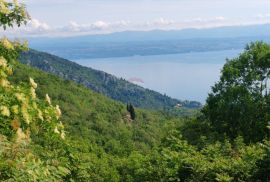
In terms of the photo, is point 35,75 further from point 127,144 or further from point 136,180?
point 136,180

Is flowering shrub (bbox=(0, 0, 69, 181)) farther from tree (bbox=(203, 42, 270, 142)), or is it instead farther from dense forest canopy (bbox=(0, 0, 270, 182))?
tree (bbox=(203, 42, 270, 142))

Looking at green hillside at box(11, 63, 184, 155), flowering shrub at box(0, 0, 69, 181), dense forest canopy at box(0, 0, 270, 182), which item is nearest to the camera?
flowering shrub at box(0, 0, 69, 181)

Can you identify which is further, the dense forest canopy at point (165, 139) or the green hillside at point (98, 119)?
the green hillside at point (98, 119)

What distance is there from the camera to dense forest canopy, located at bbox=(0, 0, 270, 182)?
5973 millimetres

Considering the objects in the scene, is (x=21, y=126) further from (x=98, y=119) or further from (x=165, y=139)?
(x=98, y=119)

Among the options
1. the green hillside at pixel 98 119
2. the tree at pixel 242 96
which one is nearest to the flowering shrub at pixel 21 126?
the tree at pixel 242 96

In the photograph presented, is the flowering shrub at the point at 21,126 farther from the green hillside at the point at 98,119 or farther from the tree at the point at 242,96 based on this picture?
the green hillside at the point at 98,119

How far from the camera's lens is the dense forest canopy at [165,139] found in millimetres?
5973

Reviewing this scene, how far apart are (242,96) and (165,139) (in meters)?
7.80

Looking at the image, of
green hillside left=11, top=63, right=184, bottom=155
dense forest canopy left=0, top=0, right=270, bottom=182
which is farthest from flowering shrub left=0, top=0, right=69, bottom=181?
green hillside left=11, top=63, right=184, bottom=155

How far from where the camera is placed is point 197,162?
14.3 metres

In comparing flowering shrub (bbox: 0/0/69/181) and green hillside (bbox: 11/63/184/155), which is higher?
flowering shrub (bbox: 0/0/69/181)

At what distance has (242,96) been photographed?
30484mm

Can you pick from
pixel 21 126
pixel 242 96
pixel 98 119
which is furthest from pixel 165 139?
pixel 98 119
